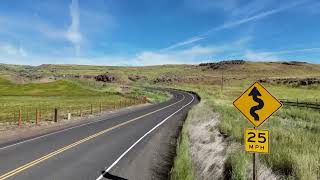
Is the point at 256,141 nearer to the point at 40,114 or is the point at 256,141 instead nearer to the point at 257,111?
the point at 257,111

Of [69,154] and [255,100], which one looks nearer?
[255,100]

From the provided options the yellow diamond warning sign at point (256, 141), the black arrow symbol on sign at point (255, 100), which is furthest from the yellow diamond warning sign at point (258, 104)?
the yellow diamond warning sign at point (256, 141)

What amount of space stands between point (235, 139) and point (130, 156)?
4504 mm

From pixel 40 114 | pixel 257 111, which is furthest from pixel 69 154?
pixel 40 114

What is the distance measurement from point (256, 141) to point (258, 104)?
0.96 m

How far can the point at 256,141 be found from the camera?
30.7ft

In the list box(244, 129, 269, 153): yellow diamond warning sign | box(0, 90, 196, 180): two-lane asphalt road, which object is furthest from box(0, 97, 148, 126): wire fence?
box(244, 129, 269, 153): yellow diamond warning sign

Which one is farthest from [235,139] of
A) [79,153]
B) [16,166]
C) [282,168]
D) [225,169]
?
[16,166]

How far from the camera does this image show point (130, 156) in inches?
647

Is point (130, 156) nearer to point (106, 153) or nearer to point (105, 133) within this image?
point (106, 153)

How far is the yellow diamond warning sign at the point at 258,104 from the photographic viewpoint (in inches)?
375

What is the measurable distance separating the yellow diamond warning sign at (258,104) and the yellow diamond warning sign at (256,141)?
302 millimetres

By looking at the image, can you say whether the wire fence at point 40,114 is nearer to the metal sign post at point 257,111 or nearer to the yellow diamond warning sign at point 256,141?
the metal sign post at point 257,111

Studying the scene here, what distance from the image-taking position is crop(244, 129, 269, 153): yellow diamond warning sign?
9.29 meters
